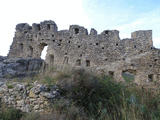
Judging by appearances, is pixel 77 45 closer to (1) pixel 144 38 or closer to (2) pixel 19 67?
(1) pixel 144 38

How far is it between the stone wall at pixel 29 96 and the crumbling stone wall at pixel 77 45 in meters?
7.38

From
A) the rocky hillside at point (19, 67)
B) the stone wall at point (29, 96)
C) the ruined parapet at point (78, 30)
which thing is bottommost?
the stone wall at point (29, 96)

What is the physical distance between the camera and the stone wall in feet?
17.6

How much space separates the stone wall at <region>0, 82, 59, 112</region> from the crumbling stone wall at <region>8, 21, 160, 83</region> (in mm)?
7378

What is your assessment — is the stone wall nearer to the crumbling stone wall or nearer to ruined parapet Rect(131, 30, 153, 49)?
the crumbling stone wall

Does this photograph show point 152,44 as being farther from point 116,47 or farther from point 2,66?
point 2,66

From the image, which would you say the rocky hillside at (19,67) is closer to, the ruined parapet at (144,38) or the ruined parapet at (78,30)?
the ruined parapet at (78,30)

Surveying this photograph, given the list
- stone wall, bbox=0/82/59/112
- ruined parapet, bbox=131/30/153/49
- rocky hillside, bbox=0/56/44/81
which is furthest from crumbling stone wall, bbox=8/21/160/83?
stone wall, bbox=0/82/59/112

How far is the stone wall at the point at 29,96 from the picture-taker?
5355mm

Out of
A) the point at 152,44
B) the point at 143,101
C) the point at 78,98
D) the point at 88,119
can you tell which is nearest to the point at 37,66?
the point at 78,98

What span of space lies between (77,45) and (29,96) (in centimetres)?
1152

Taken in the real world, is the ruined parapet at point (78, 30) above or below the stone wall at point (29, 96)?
above

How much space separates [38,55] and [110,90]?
1318 centimetres

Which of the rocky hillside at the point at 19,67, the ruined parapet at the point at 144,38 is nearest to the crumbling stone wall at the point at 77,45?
the ruined parapet at the point at 144,38
